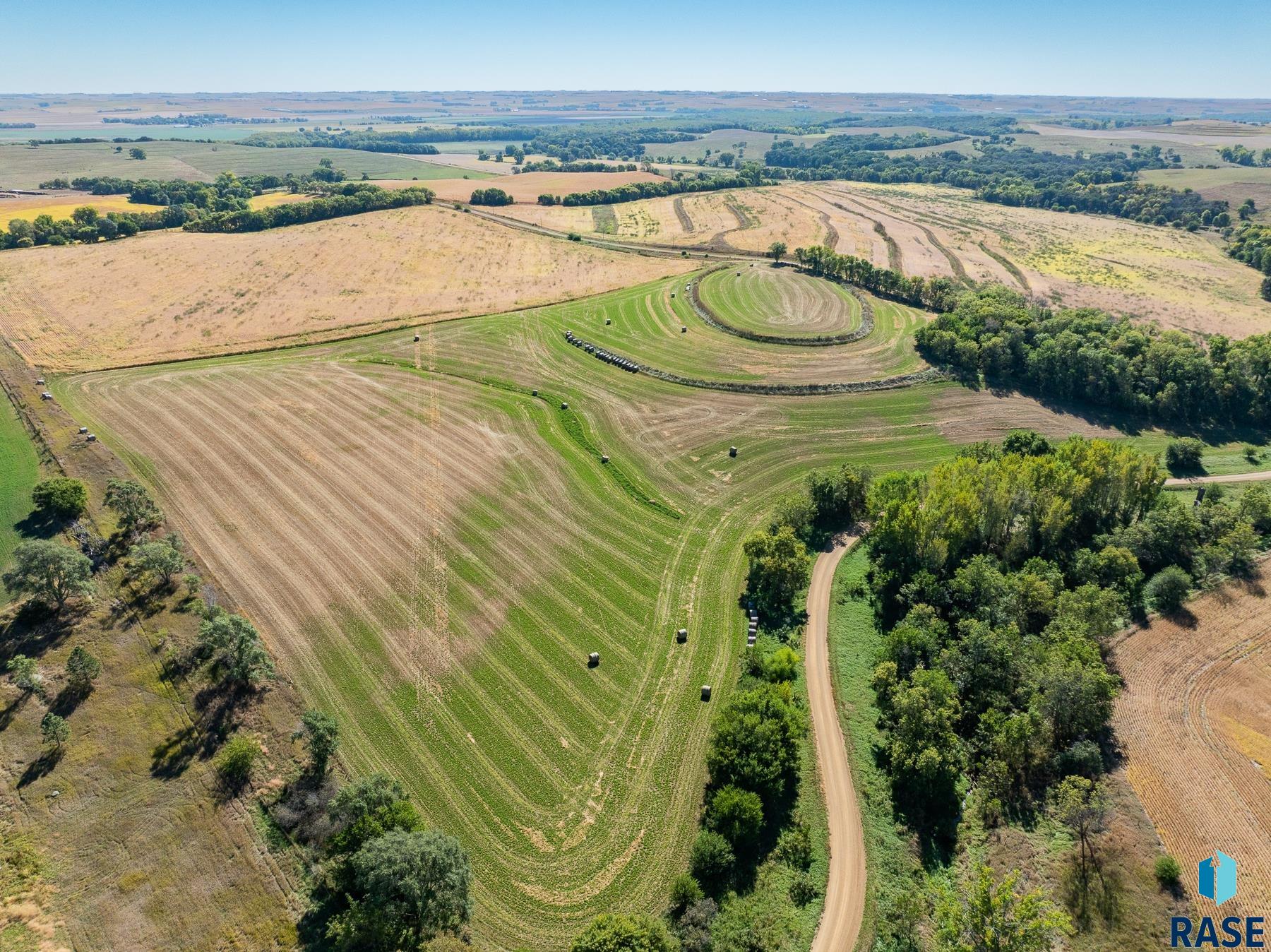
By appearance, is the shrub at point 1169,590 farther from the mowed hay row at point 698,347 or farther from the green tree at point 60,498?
the green tree at point 60,498

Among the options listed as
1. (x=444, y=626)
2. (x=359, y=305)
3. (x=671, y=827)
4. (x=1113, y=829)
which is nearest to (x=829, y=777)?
(x=671, y=827)

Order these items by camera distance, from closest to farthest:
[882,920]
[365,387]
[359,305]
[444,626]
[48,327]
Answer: [882,920] < [444,626] < [365,387] < [48,327] < [359,305]

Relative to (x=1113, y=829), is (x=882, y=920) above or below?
below

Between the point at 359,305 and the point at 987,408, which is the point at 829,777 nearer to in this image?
the point at 987,408

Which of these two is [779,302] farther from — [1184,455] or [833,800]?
[833,800]

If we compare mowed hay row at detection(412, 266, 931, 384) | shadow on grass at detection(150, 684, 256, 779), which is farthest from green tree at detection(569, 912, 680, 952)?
mowed hay row at detection(412, 266, 931, 384)

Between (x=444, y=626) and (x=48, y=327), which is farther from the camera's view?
(x=48, y=327)

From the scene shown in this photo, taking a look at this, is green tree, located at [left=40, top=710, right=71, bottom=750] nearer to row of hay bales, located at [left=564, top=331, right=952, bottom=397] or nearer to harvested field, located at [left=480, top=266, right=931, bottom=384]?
harvested field, located at [left=480, top=266, right=931, bottom=384]
